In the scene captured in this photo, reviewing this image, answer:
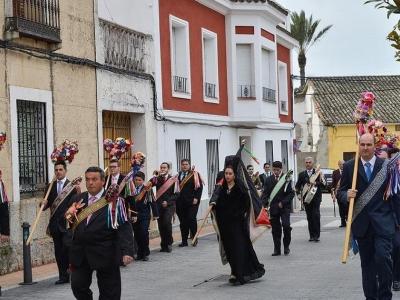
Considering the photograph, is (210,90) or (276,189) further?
(210,90)

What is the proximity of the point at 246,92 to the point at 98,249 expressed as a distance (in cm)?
1956

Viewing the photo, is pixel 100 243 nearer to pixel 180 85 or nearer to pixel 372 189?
pixel 372 189

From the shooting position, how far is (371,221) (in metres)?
8.77

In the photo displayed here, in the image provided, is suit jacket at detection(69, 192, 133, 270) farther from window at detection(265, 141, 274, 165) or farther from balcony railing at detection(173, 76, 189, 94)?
window at detection(265, 141, 274, 165)

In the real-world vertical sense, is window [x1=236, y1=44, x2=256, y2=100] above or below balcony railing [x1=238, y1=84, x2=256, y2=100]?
above

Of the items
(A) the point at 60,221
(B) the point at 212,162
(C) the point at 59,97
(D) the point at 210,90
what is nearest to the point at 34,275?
(A) the point at 60,221

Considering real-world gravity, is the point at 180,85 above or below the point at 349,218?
above

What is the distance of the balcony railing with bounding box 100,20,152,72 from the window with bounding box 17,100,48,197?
3280mm

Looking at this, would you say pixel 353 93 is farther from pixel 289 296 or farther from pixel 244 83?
pixel 289 296

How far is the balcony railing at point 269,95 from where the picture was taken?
28280 millimetres

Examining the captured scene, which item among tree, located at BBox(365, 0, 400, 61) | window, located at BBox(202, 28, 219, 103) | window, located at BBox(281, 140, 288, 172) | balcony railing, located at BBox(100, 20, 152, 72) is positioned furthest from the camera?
window, located at BBox(281, 140, 288, 172)

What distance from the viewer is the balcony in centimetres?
1423

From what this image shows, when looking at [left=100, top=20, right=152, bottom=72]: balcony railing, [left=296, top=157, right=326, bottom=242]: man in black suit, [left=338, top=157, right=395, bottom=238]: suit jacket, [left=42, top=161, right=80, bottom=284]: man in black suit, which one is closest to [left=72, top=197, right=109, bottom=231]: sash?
[left=338, top=157, right=395, bottom=238]: suit jacket

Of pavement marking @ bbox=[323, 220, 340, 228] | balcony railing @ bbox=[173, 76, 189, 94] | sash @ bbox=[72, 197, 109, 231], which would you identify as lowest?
pavement marking @ bbox=[323, 220, 340, 228]
